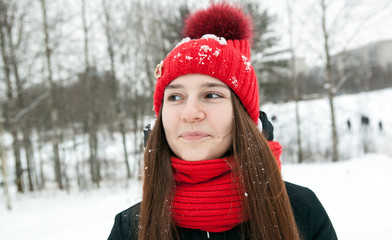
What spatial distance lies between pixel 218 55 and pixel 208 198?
0.76m

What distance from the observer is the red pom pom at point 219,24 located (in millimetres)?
1540

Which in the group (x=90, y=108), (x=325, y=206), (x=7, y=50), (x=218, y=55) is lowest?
(x=325, y=206)

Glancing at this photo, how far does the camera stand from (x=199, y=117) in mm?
1156

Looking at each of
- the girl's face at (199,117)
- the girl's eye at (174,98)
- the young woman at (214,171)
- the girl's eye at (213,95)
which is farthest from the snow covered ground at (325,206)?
the girl's eye at (213,95)

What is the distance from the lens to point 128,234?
1.32 metres

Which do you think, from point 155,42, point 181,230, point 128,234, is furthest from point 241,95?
point 155,42

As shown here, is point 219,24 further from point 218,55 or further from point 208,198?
point 208,198

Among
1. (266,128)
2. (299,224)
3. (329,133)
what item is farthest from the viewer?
(329,133)

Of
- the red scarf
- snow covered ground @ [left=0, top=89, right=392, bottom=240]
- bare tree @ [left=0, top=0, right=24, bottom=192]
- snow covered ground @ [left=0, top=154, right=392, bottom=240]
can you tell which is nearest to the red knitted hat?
the red scarf

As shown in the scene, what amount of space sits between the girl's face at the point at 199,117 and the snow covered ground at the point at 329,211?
209 cm

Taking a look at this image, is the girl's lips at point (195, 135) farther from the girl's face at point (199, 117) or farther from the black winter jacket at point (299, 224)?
the black winter jacket at point (299, 224)

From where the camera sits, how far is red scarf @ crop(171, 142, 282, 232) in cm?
116

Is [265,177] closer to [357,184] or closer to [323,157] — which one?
[357,184]

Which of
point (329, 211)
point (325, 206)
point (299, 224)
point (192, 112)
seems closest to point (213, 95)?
point (192, 112)
